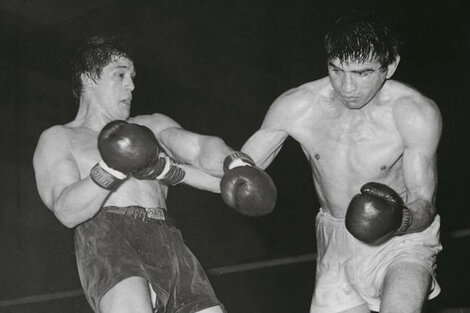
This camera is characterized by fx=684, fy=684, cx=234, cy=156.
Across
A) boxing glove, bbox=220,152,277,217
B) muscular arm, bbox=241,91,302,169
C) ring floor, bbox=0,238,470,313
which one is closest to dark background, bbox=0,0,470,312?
ring floor, bbox=0,238,470,313

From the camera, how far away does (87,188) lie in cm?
258

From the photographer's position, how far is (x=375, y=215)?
2.56 metres

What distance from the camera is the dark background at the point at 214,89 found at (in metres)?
5.39

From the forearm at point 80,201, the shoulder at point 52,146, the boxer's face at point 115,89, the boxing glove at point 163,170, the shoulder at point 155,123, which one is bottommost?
the forearm at point 80,201

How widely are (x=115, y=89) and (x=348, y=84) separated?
991 mm

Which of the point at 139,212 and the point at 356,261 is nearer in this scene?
the point at 139,212

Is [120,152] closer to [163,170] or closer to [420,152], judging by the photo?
[163,170]

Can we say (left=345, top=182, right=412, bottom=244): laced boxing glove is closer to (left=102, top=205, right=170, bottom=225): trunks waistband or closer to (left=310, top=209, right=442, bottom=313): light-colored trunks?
(left=310, top=209, right=442, bottom=313): light-colored trunks

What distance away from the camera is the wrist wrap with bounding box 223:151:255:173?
2.72 meters

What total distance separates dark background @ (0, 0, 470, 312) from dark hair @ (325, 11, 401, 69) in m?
2.78

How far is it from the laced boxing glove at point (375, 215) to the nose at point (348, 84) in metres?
0.41

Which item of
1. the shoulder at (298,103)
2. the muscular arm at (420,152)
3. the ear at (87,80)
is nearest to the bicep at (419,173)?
the muscular arm at (420,152)

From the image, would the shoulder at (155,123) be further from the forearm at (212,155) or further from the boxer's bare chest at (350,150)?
the boxer's bare chest at (350,150)

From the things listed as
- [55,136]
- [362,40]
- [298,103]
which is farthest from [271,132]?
[55,136]
